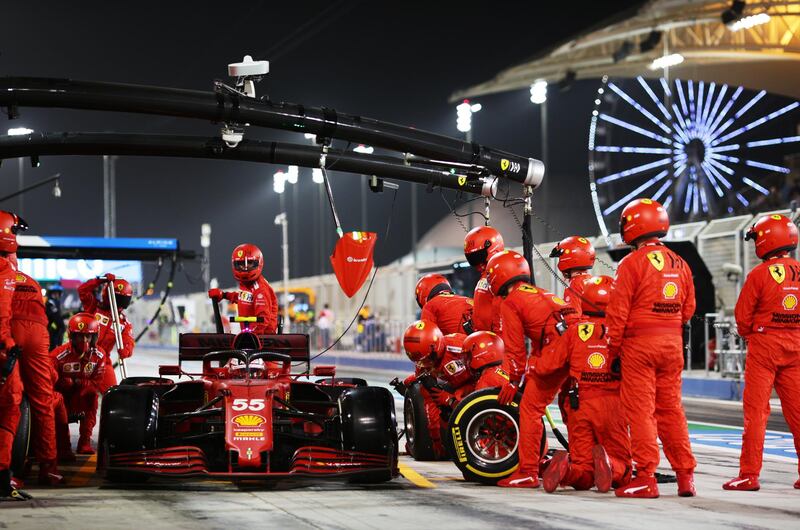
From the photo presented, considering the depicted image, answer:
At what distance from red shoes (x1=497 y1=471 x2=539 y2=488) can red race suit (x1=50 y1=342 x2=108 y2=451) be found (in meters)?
4.75

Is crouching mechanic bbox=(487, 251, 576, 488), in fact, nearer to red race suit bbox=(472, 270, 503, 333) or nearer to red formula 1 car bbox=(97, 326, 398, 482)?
red formula 1 car bbox=(97, 326, 398, 482)

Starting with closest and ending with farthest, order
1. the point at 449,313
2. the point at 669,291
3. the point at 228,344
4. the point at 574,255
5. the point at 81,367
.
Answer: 1. the point at 669,291
2. the point at 228,344
3. the point at 574,255
4. the point at 81,367
5. the point at 449,313

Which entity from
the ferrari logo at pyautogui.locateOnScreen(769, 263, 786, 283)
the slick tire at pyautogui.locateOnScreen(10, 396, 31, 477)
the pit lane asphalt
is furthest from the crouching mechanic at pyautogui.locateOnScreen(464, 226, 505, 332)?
the slick tire at pyautogui.locateOnScreen(10, 396, 31, 477)

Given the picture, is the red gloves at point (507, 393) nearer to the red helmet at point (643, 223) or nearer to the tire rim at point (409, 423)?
the red helmet at point (643, 223)

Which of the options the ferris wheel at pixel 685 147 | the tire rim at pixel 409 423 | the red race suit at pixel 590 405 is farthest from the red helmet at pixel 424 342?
the ferris wheel at pixel 685 147

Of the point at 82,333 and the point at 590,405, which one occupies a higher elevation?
the point at 82,333

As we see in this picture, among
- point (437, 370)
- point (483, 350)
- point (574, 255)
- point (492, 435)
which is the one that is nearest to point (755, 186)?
point (574, 255)

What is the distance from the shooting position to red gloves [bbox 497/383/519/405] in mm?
8961

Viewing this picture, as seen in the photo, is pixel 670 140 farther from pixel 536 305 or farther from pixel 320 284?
pixel 536 305

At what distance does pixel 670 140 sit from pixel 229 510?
30.9m

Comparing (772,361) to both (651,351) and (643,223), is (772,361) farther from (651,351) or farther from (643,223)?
(643,223)

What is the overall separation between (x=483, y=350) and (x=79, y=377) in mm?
4292

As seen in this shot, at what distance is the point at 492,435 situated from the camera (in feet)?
30.5

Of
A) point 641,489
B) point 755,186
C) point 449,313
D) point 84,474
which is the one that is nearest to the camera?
point 641,489
